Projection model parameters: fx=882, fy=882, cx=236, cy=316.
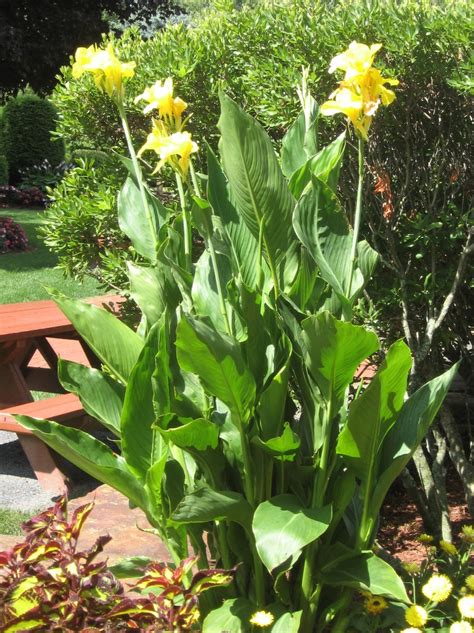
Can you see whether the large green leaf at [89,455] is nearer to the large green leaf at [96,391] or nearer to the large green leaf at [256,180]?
the large green leaf at [96,391]

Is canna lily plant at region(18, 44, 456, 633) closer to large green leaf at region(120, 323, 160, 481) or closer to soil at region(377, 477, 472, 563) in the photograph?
large green leaf at region(120, 323, 160, 481)

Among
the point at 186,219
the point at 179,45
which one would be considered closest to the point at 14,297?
the point at 179,45

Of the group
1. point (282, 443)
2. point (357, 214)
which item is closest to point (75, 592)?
point (282, 443)

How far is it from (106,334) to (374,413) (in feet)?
2.73

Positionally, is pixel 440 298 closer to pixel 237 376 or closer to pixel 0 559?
pixel 237 376

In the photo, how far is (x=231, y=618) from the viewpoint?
2494 millimetres

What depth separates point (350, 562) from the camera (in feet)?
8.26

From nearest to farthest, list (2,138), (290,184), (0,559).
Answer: (0,559) → (290,184) → (2,138)

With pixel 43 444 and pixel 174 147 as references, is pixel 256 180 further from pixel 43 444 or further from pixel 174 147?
pixel 43 444

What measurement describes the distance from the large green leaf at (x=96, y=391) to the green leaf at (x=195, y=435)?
0.42 metres

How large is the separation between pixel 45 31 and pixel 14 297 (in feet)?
29.3

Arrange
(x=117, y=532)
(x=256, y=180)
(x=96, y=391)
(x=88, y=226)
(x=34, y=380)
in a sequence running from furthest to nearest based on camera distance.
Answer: (x=34, y=380), (x=88, y=226), (x=117, y=532), (x=96, y=391), (x=256, y=180)

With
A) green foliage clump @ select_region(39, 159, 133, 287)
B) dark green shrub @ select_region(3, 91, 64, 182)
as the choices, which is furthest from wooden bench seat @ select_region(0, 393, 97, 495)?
dark green shrub @ select_region(3, 91, 64, 182)

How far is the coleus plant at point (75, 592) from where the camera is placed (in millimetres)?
2199
